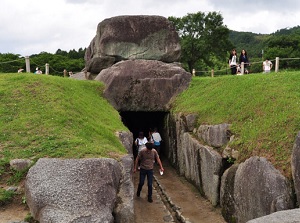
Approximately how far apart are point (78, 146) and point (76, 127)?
5.50ft

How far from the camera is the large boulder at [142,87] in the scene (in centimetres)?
1811

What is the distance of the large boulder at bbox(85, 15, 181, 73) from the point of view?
2050 centimetres

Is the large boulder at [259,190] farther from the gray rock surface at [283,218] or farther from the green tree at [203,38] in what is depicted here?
the green tree at [203,38]

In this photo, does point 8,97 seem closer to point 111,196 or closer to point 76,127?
point 76,127

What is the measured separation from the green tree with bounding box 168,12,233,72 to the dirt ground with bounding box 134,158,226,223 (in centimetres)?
3227

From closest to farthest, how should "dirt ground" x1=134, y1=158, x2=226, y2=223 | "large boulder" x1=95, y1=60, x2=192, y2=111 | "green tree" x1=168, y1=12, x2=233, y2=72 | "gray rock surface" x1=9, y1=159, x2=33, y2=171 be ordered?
"gray rock surface" x1=9, y1=159, x2=33, y2=171
"dirt ground" x1=134, y1=158, x2=226, y2=223
"large boulder" x1=95, y1=60, x2=192, y2=111
"green tree" x1=168, y1=12, x2=233, y2=72

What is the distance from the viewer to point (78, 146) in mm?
9945

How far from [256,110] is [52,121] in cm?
697

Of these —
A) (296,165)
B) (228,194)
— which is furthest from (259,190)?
(228,194)

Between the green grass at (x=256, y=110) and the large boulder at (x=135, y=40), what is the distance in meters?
4.59

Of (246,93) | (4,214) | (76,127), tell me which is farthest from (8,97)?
(246,93)

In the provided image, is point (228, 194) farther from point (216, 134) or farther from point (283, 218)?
point (283, 218)

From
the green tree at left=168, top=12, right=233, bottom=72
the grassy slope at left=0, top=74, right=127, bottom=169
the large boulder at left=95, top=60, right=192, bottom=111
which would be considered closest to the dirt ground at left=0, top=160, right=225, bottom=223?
the grassy slope at left=0, top=74, right=127, bottom=169

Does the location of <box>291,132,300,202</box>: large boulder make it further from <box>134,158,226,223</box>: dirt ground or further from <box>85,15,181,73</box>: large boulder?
<box>85,15,181,73</box>: large boulder
